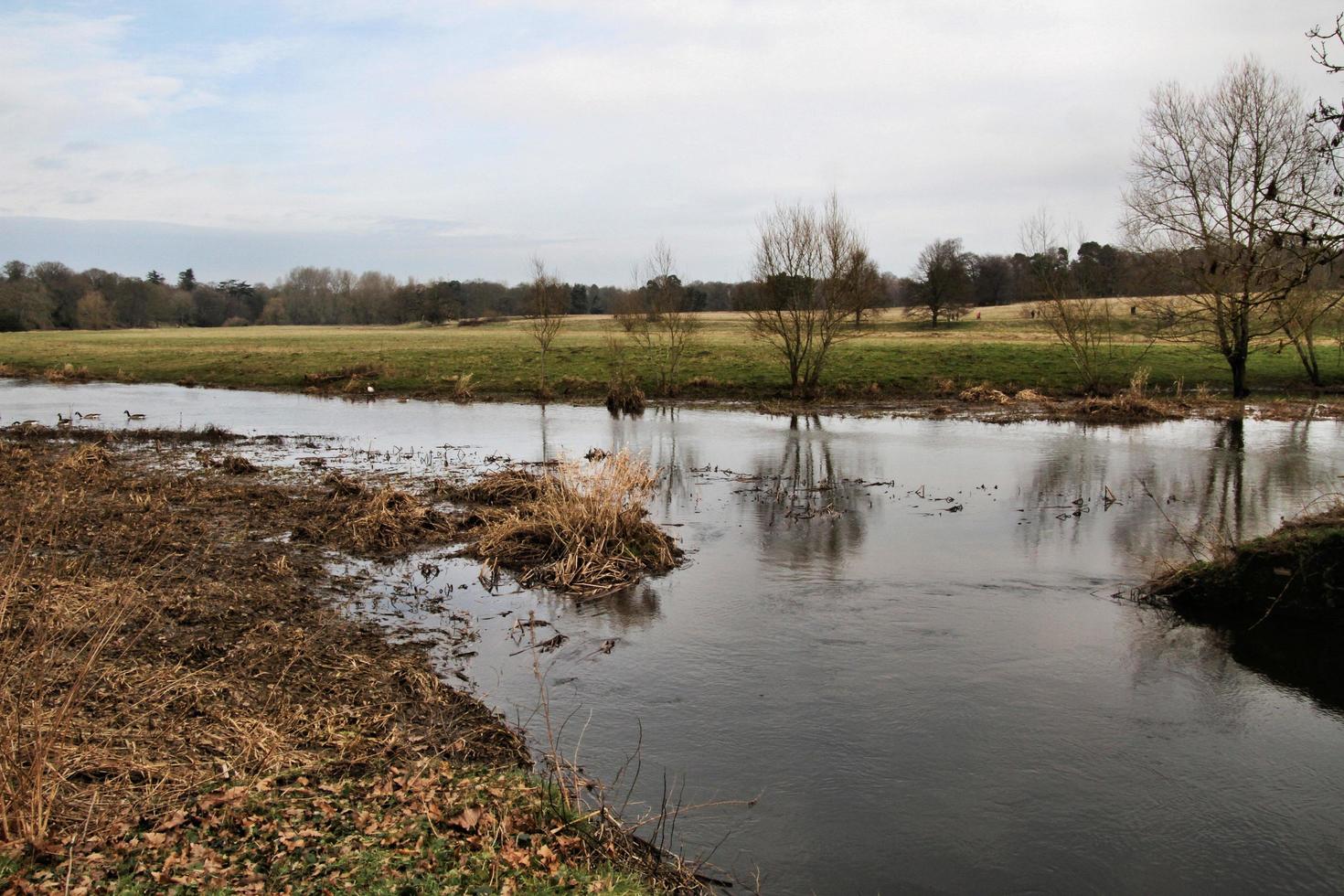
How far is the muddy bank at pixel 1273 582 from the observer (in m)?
10.1

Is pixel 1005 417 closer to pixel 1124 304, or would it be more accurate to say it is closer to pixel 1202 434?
pixel 1202 434

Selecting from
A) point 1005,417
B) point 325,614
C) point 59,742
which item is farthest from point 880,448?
point 59,742

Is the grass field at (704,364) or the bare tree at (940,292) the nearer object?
the grass field at (704,364)

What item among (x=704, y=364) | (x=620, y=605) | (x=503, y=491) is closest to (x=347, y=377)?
(x=704, y=364)

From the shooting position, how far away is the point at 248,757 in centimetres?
608

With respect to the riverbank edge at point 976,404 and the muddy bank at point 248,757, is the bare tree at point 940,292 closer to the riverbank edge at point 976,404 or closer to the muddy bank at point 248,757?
the riverbank edge at point 976,404

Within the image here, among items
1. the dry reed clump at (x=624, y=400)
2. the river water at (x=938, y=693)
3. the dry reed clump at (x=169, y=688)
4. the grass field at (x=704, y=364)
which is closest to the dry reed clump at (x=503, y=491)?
the river water at (x=938, y=693)

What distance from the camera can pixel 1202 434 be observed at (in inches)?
990

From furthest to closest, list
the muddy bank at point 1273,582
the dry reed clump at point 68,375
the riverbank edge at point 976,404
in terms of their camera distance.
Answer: the dry reed clump at point 68,375
the riverbank edge at point 976,404
the muddy bank at point 1273,582

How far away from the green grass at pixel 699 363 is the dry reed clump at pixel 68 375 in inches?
25.9

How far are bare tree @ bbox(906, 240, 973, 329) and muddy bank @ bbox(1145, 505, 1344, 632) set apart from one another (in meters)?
55.2

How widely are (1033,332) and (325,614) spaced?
52.5 m

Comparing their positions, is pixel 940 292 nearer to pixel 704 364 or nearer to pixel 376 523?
pixel 704 364

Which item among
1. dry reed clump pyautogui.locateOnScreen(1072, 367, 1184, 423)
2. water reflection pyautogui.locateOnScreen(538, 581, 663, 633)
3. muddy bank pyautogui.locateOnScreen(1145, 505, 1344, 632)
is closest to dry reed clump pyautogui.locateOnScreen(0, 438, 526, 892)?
water reflection pyautogui.locateOnScreen(538, 581, 663, 633)
